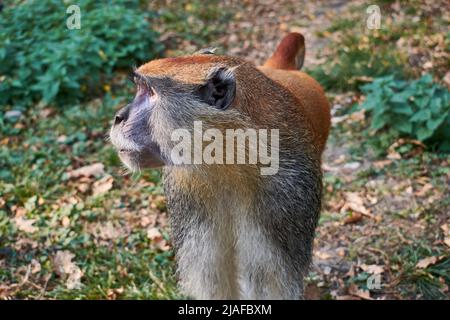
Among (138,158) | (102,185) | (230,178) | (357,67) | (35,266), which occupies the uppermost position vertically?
(138,158)

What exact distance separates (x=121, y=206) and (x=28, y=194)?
0.72 meters

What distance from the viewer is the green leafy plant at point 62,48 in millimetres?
6098

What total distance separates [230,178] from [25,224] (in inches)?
90.0

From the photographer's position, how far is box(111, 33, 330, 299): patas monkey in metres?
2.60

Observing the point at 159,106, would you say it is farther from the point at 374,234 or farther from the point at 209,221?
the point at 374,234

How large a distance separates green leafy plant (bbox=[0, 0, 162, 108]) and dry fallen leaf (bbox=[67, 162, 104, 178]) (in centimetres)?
108

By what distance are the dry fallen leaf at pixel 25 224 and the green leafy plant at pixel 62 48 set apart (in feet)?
5.46

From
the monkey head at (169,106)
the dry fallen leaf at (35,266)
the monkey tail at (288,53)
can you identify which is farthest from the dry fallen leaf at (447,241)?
the dry fallen leaf at (35,266)

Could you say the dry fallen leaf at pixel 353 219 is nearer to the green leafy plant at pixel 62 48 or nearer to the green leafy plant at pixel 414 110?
the green leafy plant at pixel 414 110

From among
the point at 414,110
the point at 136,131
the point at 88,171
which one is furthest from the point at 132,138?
the point at 414,110

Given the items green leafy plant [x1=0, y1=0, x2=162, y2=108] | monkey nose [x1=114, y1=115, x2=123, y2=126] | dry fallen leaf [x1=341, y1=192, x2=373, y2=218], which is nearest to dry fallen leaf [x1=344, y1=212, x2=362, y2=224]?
dry fallen leaf [x1=341, y1=192, x2=373, y2=218]

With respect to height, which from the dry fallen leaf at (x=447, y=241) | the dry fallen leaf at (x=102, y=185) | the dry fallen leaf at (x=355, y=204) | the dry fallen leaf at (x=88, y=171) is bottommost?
the dry fallen leaf at (x=102, y=185)

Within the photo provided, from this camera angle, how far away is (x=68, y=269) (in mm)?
4176

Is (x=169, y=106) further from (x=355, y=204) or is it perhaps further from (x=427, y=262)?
(x=355, y=204)
